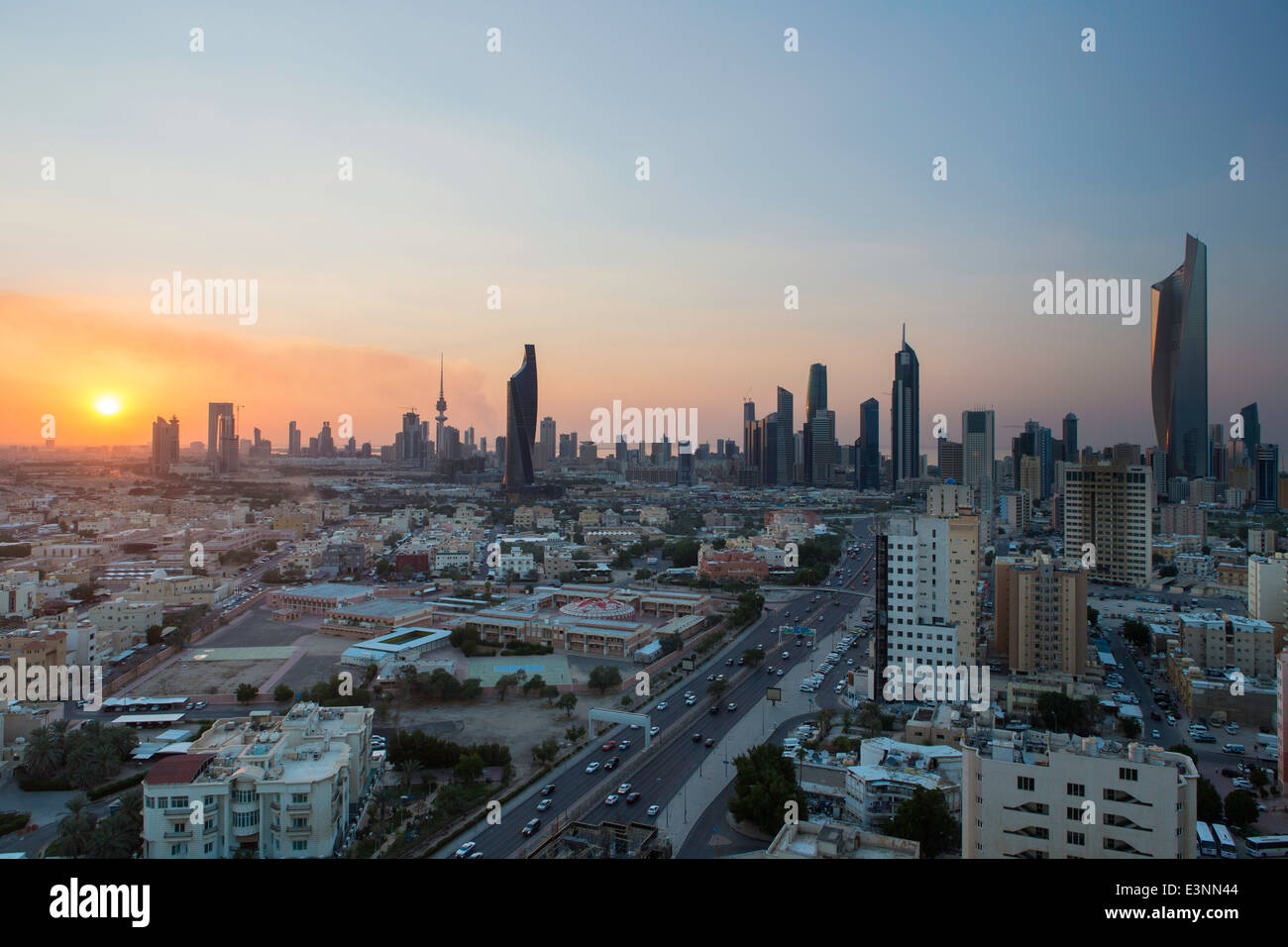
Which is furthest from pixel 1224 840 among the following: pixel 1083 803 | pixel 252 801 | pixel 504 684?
pixel 504 684

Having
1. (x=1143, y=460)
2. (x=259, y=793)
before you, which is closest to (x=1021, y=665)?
(x=259, y=793)

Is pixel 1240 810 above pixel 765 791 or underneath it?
underneath

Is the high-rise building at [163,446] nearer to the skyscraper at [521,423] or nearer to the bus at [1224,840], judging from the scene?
the skyscraper at [521,423]

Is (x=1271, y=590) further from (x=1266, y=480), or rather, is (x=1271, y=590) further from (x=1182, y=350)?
(x=1266, y=480)

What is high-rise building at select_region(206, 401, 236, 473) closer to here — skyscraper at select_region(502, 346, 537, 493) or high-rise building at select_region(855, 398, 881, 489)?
skyscraper at select_region(502, 346, 537, 493)
